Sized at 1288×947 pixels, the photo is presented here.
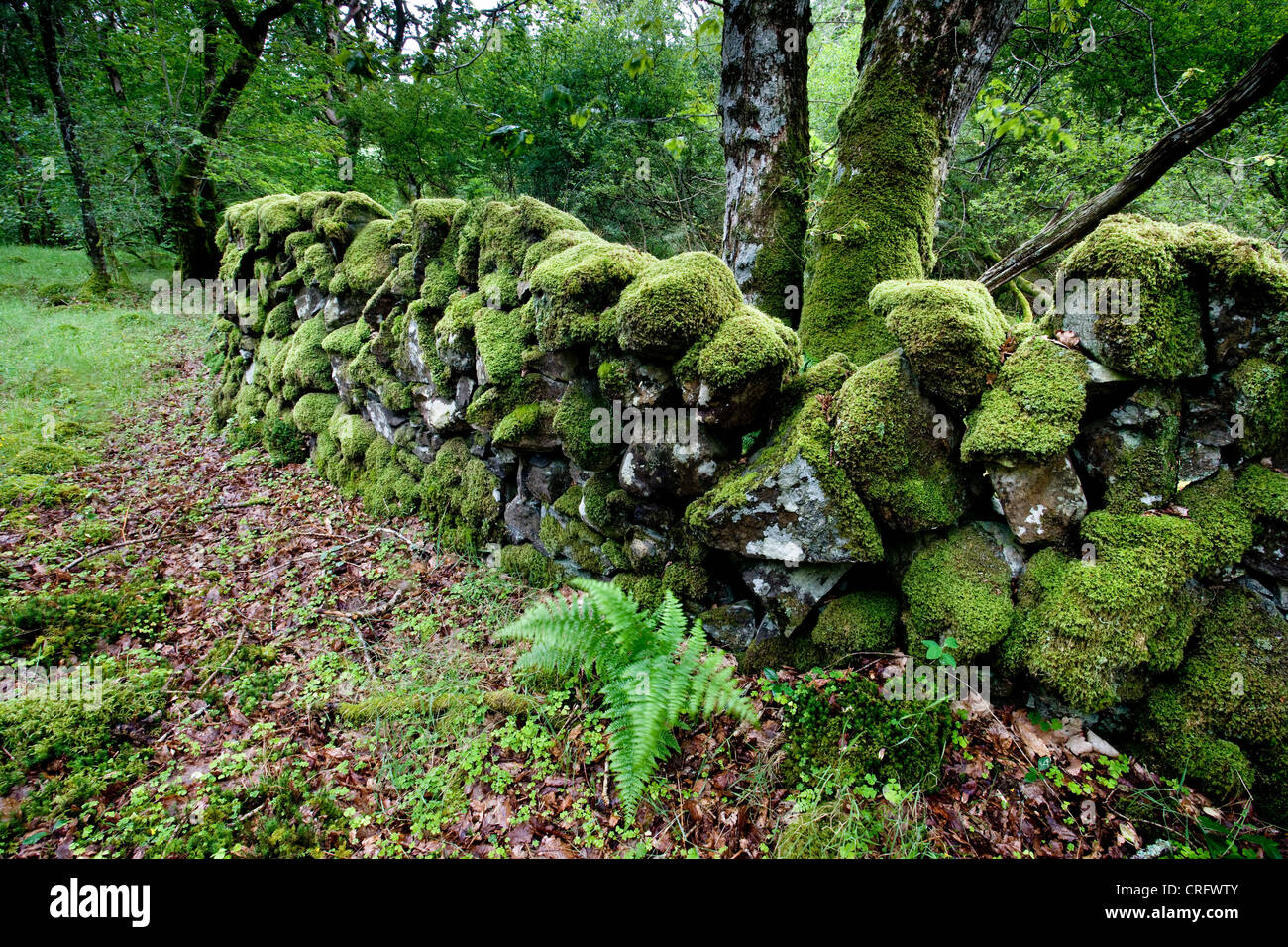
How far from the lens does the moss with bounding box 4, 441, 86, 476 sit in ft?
19.5

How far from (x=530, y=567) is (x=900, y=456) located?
2.93 meters

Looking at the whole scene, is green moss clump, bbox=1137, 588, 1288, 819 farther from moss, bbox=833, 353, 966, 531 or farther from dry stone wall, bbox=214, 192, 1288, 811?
moss, bbox=833, 353, 966, 531

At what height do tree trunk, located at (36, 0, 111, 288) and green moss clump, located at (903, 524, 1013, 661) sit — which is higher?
tree trunk, located at (36, 0, 111, 288)

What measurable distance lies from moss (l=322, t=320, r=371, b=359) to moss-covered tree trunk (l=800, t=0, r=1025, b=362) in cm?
485

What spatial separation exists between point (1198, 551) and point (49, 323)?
57.3 feet

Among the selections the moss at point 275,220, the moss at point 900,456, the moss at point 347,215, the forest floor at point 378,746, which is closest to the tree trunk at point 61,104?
the moss at point 275,220

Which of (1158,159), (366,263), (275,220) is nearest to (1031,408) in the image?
(1158,159)

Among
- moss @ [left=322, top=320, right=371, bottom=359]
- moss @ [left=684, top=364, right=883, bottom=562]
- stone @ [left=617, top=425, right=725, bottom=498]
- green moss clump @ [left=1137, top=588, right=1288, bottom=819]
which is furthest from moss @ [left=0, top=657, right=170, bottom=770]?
green moss clump @ [left=1137, top=588, right=1288, bottom=819]

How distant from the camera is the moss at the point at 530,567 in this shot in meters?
4.32

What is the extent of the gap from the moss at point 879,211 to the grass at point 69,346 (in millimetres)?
8801

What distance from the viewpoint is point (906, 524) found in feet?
9.24

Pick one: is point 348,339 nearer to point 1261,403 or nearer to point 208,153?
point 1261,403

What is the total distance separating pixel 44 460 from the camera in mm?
6152
